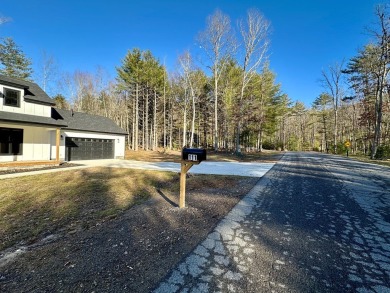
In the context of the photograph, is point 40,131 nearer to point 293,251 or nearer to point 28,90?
point 28,90

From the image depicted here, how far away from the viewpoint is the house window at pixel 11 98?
12.4 m

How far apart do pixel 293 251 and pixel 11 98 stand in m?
16.7

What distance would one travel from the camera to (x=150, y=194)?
6594 millimetres

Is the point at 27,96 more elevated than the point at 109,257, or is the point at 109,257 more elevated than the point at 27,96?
the point at 27,96

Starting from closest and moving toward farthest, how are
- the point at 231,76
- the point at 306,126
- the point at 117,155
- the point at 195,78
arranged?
the point at 117,155 < the point at 195,78 < the point at 231,76 < the point at 306,126

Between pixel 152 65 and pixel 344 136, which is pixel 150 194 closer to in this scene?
pixel 152 65

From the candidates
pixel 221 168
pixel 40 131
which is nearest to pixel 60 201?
pixel 221 168

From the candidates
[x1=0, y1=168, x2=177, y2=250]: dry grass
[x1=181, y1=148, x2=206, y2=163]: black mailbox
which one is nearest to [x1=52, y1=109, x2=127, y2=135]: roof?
[x1=0, y1=168, x2=177, y2=250]: dry grass

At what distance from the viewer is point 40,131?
1445cm

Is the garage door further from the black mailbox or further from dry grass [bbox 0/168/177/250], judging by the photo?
the black mailbox

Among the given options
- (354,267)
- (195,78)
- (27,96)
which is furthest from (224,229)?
(195,78)

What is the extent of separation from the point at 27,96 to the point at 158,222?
14.6 meters

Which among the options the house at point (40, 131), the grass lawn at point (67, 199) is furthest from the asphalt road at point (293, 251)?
the house at point (40, 131)

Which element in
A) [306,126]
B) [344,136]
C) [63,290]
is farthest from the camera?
[306,126]
